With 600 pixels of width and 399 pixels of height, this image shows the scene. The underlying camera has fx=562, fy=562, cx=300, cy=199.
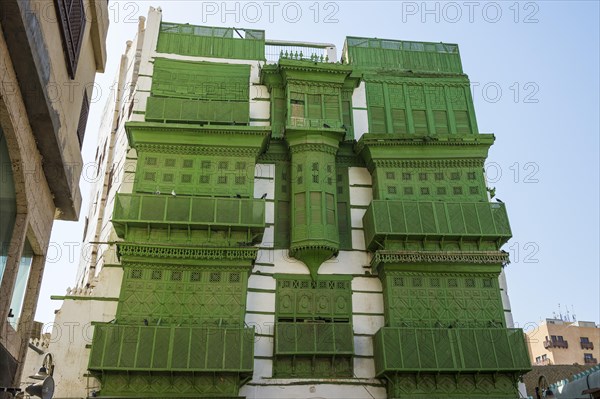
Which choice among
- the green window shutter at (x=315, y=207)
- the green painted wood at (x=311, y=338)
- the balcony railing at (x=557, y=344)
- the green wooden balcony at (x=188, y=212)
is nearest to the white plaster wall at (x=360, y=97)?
the green window shutter at (x=315, y=207)

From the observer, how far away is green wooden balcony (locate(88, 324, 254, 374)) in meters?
15.7

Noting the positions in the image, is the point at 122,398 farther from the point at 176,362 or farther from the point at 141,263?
the point at 141,263

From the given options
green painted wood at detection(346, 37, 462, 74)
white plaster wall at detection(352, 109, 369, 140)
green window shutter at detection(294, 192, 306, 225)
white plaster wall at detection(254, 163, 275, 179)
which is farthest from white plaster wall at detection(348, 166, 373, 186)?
green painted wood at detection(346, 37, 462, 74)

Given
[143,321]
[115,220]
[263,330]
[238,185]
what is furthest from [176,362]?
[238,185]

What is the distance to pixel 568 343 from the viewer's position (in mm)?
56656

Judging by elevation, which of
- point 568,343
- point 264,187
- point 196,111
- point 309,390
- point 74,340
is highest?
point 568,343

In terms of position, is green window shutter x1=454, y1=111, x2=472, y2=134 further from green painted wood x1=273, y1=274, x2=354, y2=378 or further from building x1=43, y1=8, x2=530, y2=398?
green painted wood x1=273, y1=274, x2=354, y2=378

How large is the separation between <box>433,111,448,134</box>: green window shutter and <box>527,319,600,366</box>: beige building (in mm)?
41337

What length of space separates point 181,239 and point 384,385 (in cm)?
779

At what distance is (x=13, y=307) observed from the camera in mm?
10453

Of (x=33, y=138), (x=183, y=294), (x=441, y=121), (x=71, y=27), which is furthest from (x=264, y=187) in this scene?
(x=33, y=138)

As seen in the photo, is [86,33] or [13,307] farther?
[86,33]

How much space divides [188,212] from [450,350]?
9.08 metres

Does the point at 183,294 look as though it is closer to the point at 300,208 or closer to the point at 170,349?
the point at 170,349
